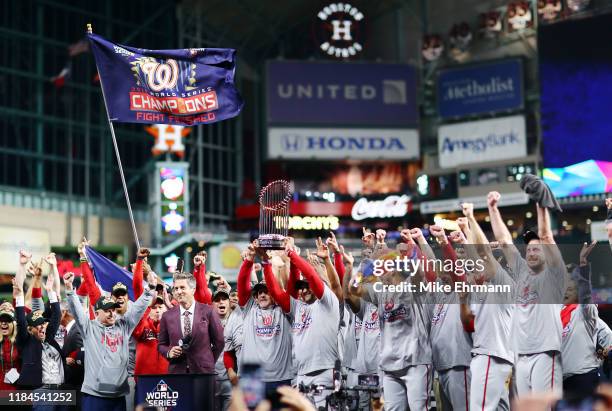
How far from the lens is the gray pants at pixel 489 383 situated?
37.5 ft

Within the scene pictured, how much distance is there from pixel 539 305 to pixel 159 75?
738cm

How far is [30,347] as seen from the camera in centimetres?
1386

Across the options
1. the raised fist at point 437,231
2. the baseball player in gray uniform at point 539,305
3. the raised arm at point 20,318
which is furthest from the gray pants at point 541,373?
the raised arm at point 20,318

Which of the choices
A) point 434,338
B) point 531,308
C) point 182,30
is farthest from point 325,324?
point 182,30

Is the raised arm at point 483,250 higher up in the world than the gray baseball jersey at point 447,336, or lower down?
higher up

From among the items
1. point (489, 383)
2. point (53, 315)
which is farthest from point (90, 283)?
point (489, 383)

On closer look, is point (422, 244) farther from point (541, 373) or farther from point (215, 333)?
point (215, 333)

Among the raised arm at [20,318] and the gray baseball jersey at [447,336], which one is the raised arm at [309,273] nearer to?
the gray baseball jersey at [447,336]

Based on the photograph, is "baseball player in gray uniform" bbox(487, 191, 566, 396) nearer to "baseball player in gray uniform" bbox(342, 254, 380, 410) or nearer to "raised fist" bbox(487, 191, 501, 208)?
"raised fist" bbox(487, 191, 501, 208)

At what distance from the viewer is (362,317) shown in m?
13.6

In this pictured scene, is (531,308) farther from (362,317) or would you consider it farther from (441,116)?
(441,116)

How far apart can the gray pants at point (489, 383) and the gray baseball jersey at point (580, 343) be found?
0.84 meters

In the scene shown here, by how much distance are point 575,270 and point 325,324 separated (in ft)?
10.3

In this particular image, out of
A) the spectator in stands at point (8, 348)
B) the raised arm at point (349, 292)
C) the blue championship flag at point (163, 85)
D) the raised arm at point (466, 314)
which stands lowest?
the spectator in stands at point (8, 348)
